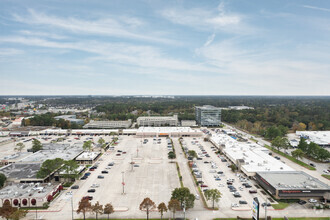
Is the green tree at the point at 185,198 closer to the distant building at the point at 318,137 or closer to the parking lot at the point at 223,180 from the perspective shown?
the parking lot at the point at 223,180

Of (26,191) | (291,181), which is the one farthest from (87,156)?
(291,181)

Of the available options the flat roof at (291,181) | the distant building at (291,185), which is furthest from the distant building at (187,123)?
the distant building at (291,185)

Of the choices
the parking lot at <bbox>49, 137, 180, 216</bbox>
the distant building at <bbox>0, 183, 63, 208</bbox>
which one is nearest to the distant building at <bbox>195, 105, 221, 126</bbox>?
the parking lot at <bbox>49, 137, 180, 216</bbox>

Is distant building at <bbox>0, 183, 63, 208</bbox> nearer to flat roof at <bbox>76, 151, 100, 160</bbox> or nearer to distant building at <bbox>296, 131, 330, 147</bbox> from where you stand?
flat roof at <bbox>76, 151, 100, 160</bbox>

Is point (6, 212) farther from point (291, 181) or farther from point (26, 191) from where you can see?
point (291, 181)

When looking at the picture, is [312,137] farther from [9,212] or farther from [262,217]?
[9,212]

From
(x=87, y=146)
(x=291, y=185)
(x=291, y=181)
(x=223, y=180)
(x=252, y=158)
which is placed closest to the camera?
(x=291, y=185)
